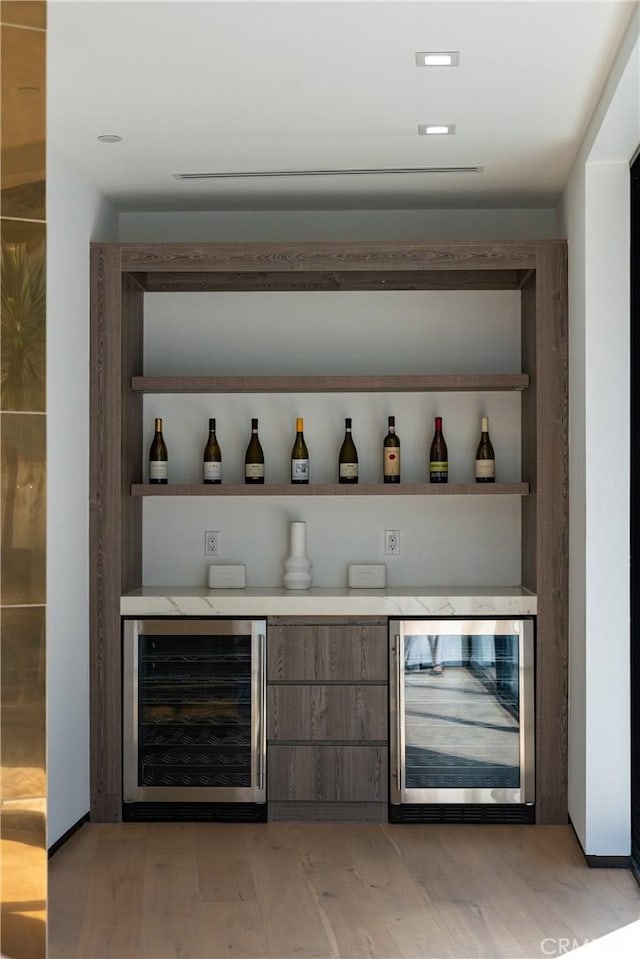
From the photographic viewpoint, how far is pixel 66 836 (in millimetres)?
4121

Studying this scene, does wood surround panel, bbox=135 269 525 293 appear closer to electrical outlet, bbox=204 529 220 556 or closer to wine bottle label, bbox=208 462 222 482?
wine bottle label, bbox=208 462 222 482

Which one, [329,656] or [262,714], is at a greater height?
[329,656]

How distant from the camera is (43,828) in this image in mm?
2523

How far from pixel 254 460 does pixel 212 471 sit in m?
0.19

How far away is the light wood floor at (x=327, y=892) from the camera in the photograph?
3.17 m

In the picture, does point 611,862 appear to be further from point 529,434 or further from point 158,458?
point 158,458

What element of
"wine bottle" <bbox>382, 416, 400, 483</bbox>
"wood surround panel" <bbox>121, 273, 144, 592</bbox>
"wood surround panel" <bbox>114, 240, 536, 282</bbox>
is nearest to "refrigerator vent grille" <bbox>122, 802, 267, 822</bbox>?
Result: "wood surround panel" <bbox>121, 273, 144, 592</bbox>

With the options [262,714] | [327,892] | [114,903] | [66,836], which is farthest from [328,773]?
[114,903]

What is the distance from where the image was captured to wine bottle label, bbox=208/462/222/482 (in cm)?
475

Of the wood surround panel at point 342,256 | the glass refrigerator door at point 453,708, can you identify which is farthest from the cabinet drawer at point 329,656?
the wood surround panel at point 342,256

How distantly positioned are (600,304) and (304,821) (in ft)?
7.76

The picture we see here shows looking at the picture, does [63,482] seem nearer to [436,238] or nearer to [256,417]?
[256,417]

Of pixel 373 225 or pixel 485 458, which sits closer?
pixel 485 458

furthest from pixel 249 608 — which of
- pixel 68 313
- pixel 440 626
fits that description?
pixel 68 313
